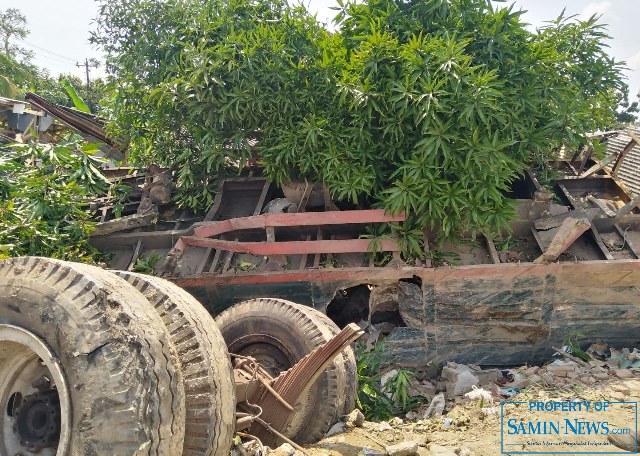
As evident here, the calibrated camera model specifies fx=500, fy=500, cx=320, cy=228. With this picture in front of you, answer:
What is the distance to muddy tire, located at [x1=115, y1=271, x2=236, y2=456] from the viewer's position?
2113 millimetres

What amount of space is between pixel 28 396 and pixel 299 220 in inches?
133

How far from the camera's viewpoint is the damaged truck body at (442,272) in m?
4.96

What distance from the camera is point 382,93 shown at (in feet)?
15.8

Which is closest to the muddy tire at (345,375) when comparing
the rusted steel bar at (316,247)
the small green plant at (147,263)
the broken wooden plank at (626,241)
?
the rusted steel bar at (316,247)

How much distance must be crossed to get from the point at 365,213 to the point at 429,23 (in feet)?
6.90

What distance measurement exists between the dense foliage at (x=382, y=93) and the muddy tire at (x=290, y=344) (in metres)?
1.65

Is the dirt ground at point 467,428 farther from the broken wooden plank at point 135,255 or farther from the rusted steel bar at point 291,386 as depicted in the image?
the broken wooden plank at point 135,255

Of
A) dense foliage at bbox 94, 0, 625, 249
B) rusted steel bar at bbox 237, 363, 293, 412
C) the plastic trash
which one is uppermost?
dense foliage at bbox 94, 0, 625, 249

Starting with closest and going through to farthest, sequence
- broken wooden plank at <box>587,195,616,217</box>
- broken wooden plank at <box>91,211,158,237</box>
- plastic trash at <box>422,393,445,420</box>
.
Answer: plastic trash at <box>422,393,445,420</box>, broken wooden plank at <box>587,195,616,217</box>, broken wooden plank at <box>91,211,158,237</box>

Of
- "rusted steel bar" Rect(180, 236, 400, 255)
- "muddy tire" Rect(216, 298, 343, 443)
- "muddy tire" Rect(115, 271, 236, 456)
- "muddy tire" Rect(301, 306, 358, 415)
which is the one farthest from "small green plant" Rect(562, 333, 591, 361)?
"muddy tire" Rect(115, 271, 236, 456)

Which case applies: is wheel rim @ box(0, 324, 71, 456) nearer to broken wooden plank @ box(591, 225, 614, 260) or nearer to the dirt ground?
the dirt ground

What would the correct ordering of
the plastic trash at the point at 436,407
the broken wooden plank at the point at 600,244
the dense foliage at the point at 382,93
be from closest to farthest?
1. the plastic trash at the point at 436,407
2. the dense foliage at the point at 382,93
3. the broken wooden plank at the point at 600,244

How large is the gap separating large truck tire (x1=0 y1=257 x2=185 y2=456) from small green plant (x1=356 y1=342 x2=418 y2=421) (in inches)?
119

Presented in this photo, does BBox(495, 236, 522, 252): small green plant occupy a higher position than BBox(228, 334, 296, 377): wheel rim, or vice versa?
BBox(495, 236, 522, 252): small green plant
